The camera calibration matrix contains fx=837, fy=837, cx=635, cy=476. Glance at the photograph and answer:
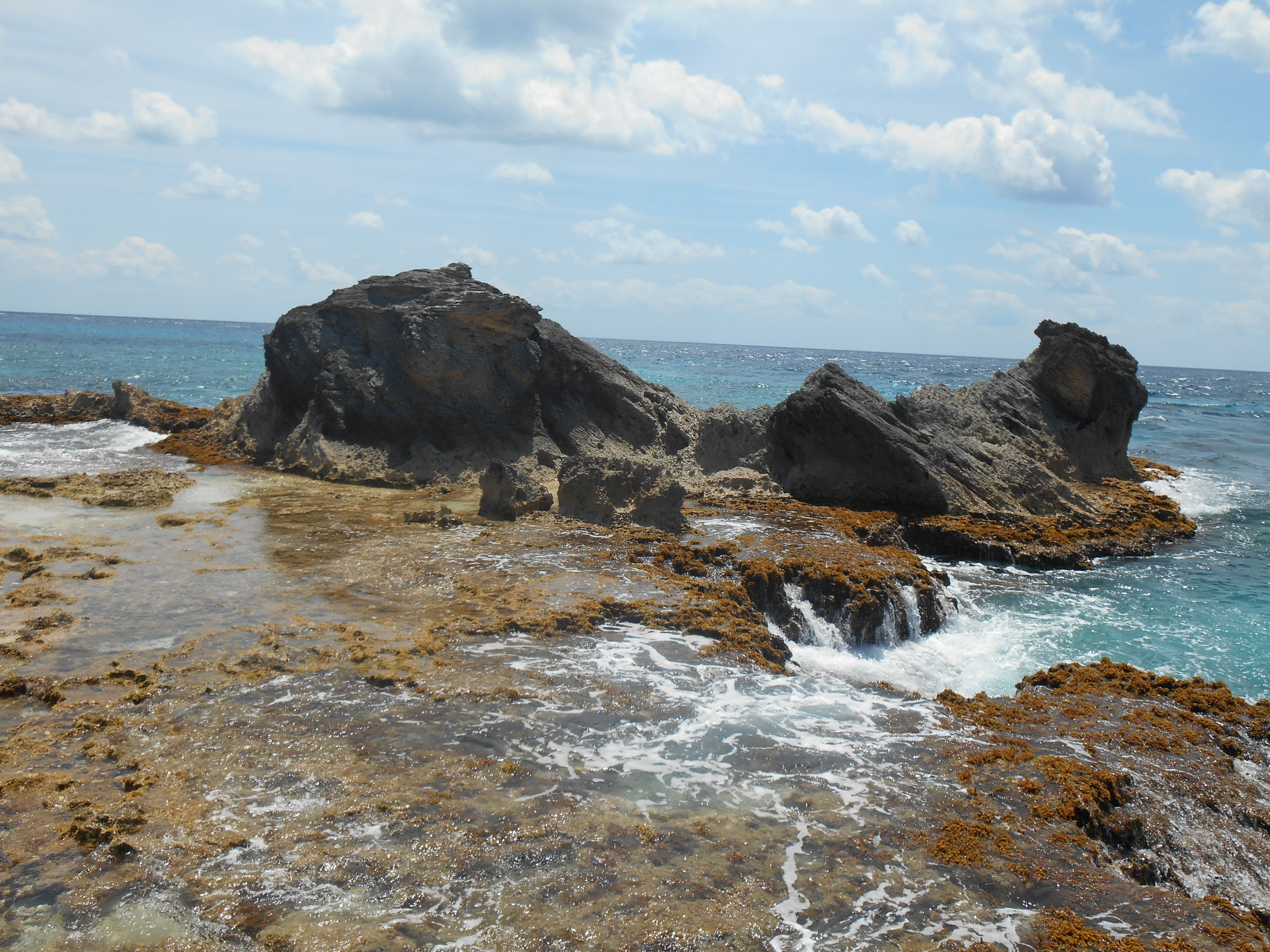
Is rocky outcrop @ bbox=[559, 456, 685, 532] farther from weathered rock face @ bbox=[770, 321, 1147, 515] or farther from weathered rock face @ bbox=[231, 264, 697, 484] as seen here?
weathered rock face @ bbox=[770, 321, 1147, 515]

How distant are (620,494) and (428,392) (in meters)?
6.23

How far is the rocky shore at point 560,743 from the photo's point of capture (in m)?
4.84

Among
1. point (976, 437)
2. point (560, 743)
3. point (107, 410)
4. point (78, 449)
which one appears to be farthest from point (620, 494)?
point (107, 410)

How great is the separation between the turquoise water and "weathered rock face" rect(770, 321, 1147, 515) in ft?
7.19

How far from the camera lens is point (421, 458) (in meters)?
17.4

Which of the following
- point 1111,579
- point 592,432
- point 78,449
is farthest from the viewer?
point 78,449

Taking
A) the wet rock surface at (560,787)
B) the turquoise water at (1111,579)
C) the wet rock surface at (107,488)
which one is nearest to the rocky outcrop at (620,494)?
the wet rock surface at (560,787)

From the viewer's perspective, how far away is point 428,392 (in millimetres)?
18000

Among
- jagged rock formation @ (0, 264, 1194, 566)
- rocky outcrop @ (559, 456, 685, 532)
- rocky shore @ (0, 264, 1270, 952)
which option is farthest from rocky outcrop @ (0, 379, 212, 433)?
rocky outcrop @ (559, 456, 685, 532)

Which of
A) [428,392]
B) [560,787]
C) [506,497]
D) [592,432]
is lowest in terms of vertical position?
[560,787]

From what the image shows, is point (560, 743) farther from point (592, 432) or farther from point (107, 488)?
point (592, 432)

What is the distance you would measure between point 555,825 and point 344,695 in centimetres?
265

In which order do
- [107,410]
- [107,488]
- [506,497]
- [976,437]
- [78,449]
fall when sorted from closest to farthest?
[506,497]
[107,488]
[78,449]
[976,437]
[107,410]

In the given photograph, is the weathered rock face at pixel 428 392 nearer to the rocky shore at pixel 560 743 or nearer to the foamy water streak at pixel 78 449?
the rocky shore at pixel 560 743
